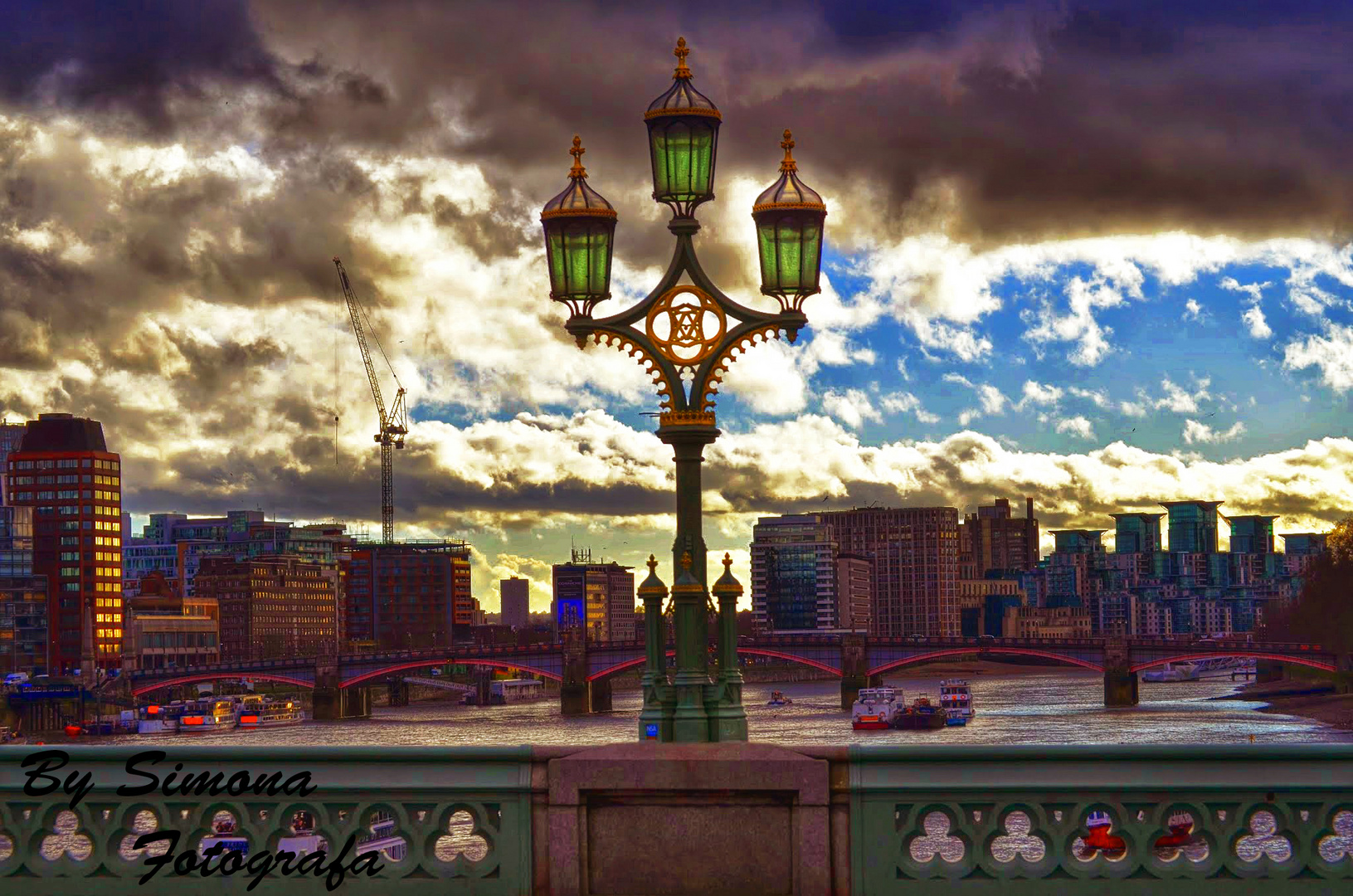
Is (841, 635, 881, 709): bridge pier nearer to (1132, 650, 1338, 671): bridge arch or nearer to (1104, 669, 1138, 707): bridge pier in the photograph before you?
(1104, 669, 1138, 707): bridge pier

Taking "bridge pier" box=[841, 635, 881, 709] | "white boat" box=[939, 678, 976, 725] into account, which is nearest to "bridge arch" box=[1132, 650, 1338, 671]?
"white boat" box=[939, 678, 976, 725]

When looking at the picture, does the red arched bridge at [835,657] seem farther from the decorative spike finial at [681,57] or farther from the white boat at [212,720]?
the decorative spike finial at [681,57]

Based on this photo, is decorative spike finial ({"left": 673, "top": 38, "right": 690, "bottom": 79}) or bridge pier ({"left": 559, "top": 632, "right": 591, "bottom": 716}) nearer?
decorative spike finial ({"left": 673, "top": 38, "right": 690, "bottom": 79})

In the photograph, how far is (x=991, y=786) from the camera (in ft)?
35.4

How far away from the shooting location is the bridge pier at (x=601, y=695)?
167 m

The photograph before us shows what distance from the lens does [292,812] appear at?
1133 cm

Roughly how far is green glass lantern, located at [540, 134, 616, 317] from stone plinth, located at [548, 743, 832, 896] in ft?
19.2

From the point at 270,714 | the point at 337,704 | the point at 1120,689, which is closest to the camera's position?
the point at 1120,689

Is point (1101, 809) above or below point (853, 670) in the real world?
above

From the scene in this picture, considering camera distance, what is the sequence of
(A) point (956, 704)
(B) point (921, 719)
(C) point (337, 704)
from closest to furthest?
(B) point (921, 719) → (A) point (956, 704) → (C) point (337, 704)

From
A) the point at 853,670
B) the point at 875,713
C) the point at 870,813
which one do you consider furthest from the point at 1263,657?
the point at 870,813

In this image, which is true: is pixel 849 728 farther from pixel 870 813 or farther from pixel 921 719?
pixel 870 813

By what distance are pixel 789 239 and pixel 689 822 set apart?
6636 mm

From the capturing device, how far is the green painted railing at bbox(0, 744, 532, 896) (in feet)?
36.4
